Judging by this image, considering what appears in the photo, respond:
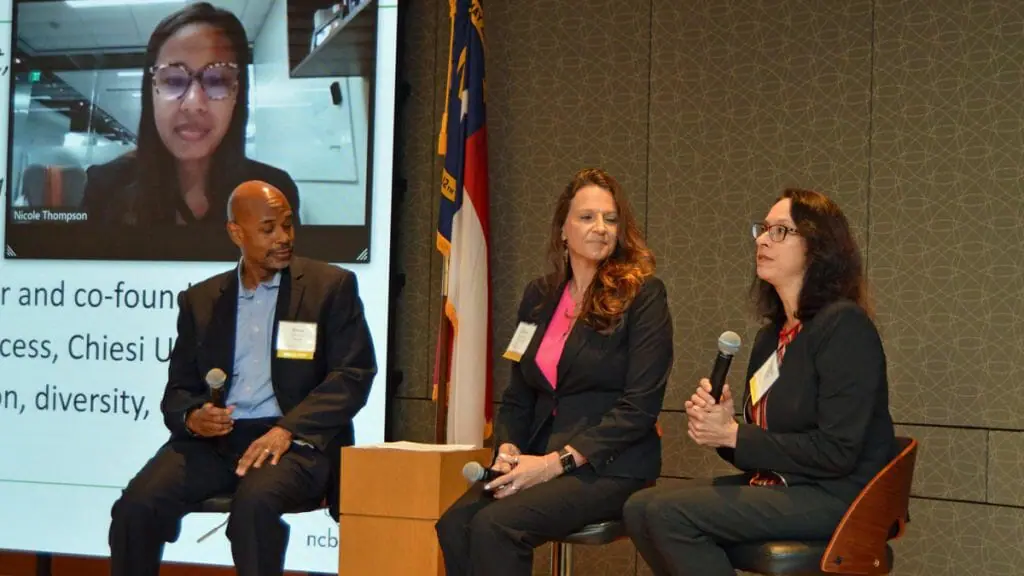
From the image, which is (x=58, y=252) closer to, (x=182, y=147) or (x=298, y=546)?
(x=182, y=147)

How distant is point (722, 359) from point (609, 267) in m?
0.67

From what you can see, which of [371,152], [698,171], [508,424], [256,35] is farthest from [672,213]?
[256,35]

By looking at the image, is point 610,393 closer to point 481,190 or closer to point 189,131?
point 481,190

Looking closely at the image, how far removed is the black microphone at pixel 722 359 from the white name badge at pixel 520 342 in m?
0.69

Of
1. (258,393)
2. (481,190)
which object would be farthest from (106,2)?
(258,393)

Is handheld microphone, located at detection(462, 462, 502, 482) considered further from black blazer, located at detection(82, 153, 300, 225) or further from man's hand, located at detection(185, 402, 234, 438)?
black blazer, located at detection(82, 153, 300, 225)

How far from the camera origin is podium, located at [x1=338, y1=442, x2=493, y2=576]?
3.57 meters

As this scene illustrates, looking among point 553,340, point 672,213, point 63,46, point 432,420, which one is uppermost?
point 63,46

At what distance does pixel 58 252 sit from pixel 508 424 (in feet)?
9.15

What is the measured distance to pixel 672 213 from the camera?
4824 mm

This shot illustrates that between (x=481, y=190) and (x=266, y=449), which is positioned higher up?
(x=481, y=190)

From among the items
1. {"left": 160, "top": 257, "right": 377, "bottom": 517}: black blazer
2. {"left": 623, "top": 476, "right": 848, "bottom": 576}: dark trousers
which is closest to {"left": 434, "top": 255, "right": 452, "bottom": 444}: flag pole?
{"left": 160, "top": 257, "right": 377, "bottom": 517}: black blazer

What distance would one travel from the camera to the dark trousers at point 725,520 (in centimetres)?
282

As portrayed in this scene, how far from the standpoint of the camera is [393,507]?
3615 millimetres
